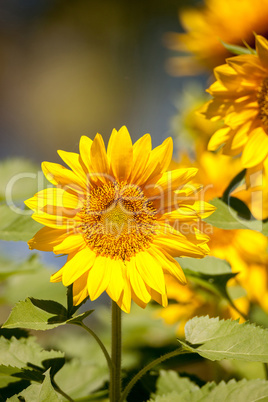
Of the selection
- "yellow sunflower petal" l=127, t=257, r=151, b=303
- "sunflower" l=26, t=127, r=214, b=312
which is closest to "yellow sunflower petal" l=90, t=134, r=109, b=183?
"sunflower" l=26, t=127, r=214, b=312

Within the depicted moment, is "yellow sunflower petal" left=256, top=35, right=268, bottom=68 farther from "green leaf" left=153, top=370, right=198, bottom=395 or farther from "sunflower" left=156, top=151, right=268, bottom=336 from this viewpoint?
"green leaf" left=153, top=370, right=198, bottom=395

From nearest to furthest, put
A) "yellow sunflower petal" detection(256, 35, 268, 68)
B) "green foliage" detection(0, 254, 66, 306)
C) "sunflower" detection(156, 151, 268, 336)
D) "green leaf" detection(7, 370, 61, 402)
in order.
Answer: "green leaf" detection(7, 370, 61, 402) < "yellow sunflower petal" detection(256, 35, 268, 68) < "green foliage" detection(0, 254, 66, 306) < "sunflower" detection(156, 151, 268, 336)

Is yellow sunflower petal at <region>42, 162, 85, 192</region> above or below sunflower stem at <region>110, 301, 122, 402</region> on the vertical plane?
above

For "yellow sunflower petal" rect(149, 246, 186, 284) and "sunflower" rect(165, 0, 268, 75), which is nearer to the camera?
"yellow sunflower petal" rect(149, 246, 186, 284)

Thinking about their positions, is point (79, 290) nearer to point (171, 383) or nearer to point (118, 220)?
point (118, 220)

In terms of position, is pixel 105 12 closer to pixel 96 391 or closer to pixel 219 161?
pixel 219 161

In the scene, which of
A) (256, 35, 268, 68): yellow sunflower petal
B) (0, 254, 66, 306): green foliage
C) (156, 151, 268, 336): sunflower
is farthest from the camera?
(156, 151, 268, 336): sunflower

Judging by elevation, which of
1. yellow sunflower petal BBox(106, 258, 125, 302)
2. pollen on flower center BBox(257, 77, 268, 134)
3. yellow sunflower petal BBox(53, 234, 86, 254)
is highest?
pollen on flower center BBox(257, 77, 268, 134)
